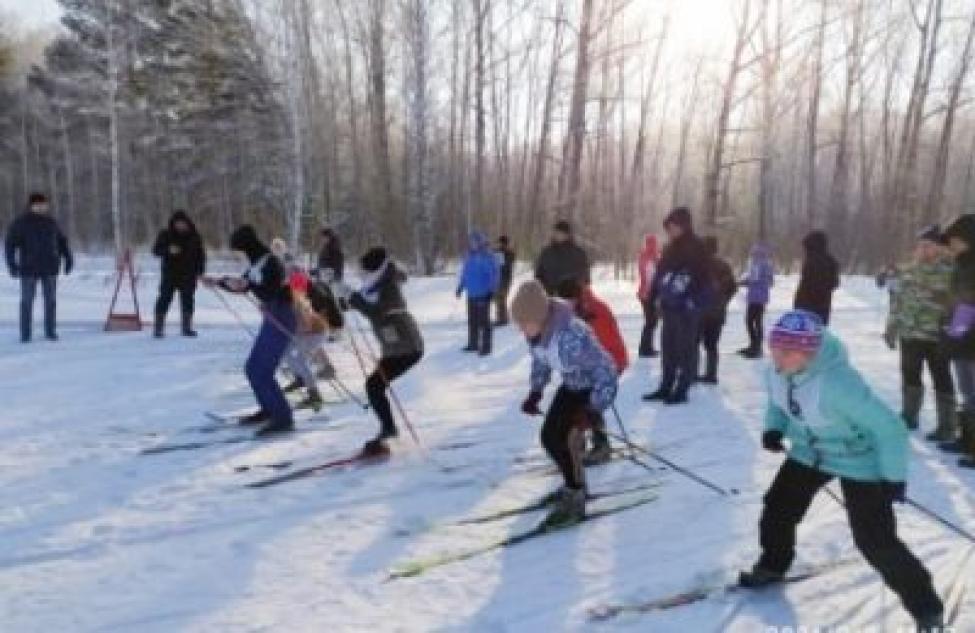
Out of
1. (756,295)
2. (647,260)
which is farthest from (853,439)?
(647,260)

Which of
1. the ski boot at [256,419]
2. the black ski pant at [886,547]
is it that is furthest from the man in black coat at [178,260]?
the black ski pant at [886,547]

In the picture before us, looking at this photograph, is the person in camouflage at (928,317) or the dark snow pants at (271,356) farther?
the dark snow pants at (271,356)

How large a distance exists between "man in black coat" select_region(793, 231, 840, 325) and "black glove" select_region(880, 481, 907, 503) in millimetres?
6589

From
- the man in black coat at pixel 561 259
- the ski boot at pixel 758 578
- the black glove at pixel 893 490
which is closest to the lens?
the black glove at pixel 893 490

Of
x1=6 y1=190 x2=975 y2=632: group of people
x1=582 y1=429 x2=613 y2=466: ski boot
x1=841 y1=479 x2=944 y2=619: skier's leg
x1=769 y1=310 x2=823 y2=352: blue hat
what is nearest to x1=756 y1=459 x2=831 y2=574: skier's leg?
x1=6 y1=190 x2=975 y2=632: group of people

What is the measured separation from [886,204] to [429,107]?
15084 mm

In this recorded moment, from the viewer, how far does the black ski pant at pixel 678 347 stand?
30.0 feet

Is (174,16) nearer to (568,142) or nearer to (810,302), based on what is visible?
(568,142)

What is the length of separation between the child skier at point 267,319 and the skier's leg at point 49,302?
565cm

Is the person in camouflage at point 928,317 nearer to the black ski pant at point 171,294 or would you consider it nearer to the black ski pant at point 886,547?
the black ski pant at point 886,547

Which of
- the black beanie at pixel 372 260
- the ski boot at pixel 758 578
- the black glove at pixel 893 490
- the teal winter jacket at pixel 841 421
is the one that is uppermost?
the black beanie at pixel 372 260

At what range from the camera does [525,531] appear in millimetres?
5535

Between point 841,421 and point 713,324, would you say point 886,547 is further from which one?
point 713,324

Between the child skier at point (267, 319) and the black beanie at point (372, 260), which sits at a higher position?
the black beanie at point (372, 260)
